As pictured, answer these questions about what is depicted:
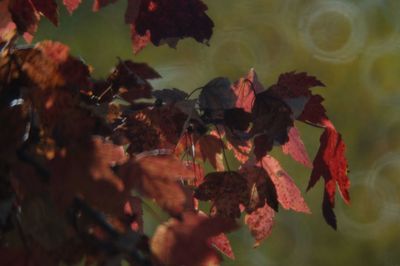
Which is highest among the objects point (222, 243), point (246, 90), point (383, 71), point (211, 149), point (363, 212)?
point (246, 90)

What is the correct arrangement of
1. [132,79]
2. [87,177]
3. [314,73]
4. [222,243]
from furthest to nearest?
1. [314,73]
2. [222,243]
3. [132,79]
4. [87,177]

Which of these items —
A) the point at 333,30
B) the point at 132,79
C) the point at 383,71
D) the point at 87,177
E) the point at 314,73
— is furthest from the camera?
the point at 333,30

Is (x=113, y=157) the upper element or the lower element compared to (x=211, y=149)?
upper

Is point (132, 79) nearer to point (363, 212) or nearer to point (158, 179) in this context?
point (158, 179)

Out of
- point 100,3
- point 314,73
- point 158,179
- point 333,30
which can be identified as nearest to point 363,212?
point 314,73

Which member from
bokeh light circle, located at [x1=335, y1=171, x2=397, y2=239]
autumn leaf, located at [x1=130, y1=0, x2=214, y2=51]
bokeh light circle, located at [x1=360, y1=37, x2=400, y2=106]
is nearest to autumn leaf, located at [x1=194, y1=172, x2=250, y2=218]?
autumn leaf, located at [x1=130, y1=0, x2=214, y2=51]

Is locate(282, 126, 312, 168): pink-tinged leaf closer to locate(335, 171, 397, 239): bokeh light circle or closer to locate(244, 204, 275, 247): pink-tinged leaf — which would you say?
locate(244, 204, 275, 247): pink-tinged leaf
